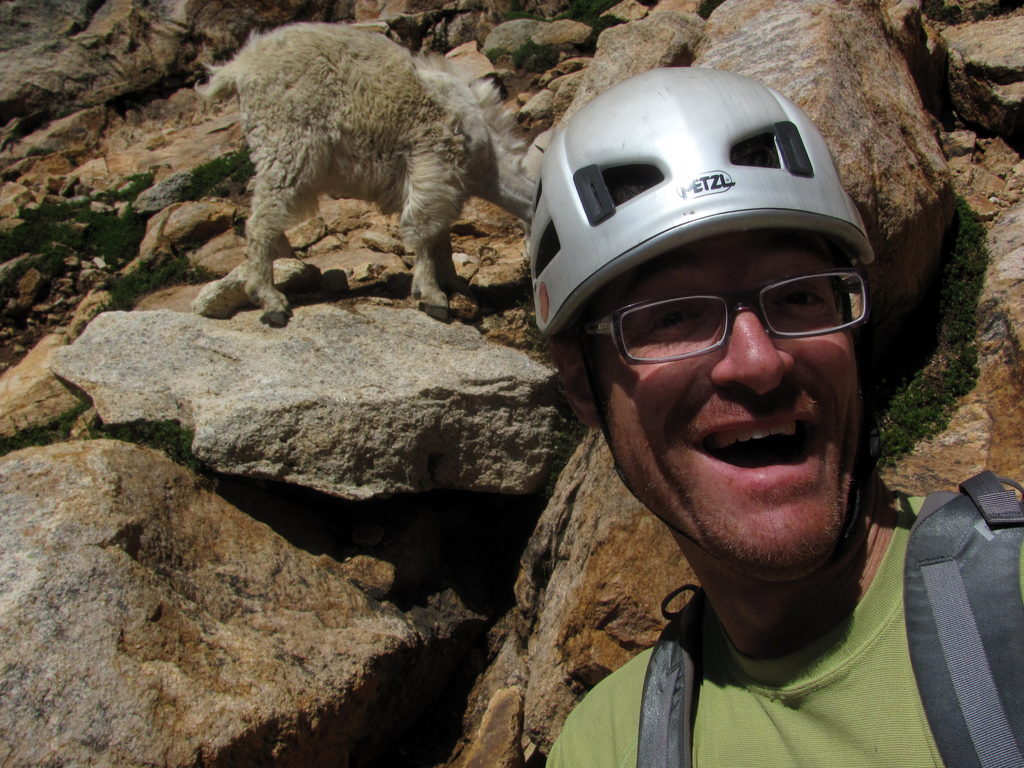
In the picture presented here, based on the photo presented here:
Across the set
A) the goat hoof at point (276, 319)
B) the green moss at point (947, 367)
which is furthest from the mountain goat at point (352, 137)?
the green moss at point (947, 367)

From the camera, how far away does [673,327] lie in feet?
5.76

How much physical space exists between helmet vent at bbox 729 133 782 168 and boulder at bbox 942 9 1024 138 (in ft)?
19.3

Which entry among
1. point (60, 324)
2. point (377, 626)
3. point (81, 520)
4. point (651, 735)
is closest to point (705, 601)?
point (651, 735)

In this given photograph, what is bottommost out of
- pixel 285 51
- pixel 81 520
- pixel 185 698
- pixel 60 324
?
pixel 60 324

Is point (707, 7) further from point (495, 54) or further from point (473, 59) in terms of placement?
point (495, 54)

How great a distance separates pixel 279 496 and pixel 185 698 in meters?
2.02

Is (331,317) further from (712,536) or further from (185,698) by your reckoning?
(712,536)

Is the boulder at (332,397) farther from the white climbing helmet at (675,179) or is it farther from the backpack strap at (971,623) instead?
the backpack strap at (971,623)

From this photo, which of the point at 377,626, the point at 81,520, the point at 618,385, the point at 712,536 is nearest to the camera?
the point at 712,536

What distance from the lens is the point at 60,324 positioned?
1020 centimetres

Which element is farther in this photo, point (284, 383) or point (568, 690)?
point (284, 383)

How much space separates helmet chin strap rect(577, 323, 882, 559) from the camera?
165 cm

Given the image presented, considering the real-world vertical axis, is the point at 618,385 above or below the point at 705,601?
above

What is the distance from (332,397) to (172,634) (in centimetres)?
187
